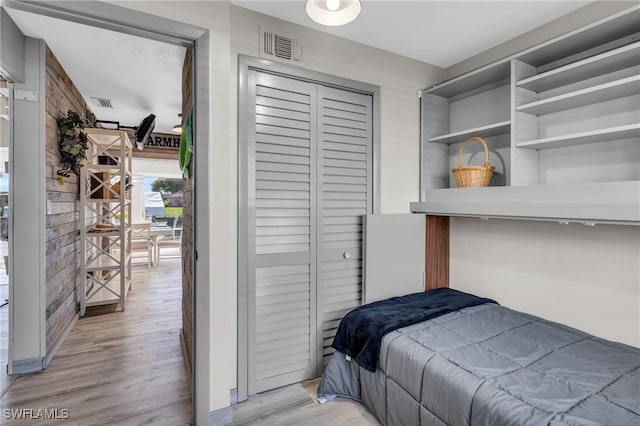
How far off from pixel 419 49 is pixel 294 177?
146cm

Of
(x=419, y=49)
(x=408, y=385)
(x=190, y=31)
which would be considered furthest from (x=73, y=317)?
(x=419, y=49)

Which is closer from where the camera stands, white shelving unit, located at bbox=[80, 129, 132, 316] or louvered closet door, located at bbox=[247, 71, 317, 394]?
louvered closet door, located at bbox=[247, 71, 317, 394]

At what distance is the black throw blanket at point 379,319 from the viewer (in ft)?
6.39

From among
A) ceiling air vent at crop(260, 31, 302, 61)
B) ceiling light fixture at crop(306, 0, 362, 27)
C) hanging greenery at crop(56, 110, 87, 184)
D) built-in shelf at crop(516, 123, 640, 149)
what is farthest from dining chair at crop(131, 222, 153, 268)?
built-in shelf at crop(516, 123, 640, 149)

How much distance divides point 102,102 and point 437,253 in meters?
4.28

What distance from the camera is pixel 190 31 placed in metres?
1.75

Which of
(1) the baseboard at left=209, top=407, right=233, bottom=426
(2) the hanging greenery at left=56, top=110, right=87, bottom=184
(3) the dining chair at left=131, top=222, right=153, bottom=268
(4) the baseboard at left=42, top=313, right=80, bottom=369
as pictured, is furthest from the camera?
(3) the dining chair at left=131, top=222, right=153, bottom=268

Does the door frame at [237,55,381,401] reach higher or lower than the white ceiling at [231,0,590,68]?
lower

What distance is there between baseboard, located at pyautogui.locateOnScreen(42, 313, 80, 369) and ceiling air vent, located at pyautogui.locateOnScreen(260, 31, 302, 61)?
2808 mm

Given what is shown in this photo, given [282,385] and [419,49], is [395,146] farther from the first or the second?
[282,385]

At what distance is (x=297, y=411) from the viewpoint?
1.98 m

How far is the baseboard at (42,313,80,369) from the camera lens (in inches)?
98.6

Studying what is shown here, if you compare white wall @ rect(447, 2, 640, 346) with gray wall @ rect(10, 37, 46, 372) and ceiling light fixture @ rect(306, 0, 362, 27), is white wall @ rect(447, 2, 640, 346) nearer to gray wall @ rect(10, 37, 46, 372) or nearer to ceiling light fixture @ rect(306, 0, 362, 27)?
ceiling light fixture @ rect(306, 0, 362, 27)

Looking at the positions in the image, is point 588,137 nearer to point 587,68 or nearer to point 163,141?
point 587,68
